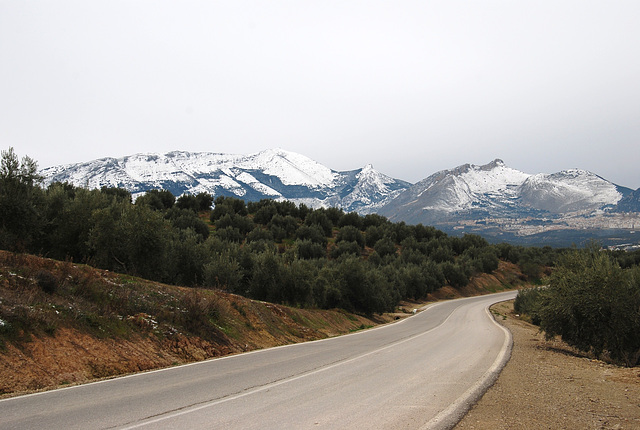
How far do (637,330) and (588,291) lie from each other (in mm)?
2640

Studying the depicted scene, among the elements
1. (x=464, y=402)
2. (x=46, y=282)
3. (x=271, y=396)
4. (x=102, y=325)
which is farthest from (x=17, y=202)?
(x=464, y=402)

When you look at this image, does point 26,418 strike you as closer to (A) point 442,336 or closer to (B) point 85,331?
(B) point 85,331

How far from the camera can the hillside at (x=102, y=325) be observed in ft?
31.7

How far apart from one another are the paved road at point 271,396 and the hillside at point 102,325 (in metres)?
1.26

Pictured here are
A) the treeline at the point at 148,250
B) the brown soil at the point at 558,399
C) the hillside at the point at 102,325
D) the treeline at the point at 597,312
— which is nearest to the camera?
the brown soil at the point at 558,399

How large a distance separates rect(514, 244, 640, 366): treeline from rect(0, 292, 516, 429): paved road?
5.80m

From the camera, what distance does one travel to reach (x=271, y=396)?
7.95 meters

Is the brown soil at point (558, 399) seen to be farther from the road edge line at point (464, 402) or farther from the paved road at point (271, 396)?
the paved road at point (271, 396)

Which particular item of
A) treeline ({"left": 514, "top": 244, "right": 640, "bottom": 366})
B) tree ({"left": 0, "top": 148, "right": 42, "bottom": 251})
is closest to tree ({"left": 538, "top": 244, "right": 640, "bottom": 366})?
treeline ({"left": 514, "top": 244, "right": 640, "bottom": 366})

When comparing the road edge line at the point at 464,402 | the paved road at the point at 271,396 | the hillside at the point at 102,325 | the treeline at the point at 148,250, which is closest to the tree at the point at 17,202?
the treeline at the point at 148,250

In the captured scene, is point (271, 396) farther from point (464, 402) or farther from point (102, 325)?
point (102, 325)

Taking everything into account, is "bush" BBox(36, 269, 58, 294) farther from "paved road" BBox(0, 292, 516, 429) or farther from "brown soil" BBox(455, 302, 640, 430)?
"brown soil" BBox(455, 302, 640, 430)

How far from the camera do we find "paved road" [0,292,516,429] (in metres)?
6.42

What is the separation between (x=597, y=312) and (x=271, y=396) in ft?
45.9
